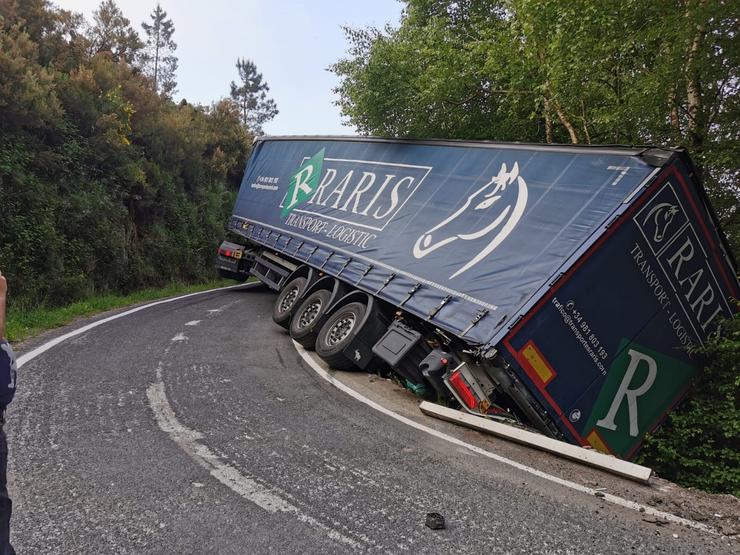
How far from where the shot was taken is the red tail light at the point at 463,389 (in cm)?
552

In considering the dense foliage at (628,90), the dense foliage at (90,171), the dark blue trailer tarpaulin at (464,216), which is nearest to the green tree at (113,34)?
the dense foliage at (90,171)

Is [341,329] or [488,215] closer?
[488,215]

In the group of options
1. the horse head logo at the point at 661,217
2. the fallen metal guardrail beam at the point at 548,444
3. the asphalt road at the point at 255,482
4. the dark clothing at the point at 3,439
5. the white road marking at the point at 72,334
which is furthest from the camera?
the white road marking at the point at 72,334

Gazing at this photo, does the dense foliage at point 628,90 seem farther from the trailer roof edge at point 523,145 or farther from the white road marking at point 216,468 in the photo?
the white road marking at point 216,468

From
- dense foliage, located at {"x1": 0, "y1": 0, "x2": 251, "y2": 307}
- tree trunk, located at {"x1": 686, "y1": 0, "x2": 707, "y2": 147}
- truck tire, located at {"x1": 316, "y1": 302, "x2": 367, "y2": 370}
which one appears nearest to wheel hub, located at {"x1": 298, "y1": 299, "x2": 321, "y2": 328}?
truck tire, located at {"x1": 316, "y1": 302, "x2": 367, "y2": 370}

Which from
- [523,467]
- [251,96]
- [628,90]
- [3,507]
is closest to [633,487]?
[523,467]

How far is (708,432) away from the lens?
644 centimetres

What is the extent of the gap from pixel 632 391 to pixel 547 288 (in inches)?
63.2

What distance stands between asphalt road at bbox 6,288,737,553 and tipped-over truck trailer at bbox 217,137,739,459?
1.03 metres

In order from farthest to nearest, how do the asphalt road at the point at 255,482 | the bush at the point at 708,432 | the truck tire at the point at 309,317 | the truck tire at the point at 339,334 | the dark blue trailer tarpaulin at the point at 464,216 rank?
the truck tire at the point at 309,317 < the truck tire at the point at 339,334 < the bush at the point at 708,432 < the dark blue trailer tarpaulin at the point at 464,216 < the asphalt road at the point at 255,482

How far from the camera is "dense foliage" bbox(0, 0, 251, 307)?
11.2 m

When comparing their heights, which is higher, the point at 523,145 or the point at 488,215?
the point at 523,145

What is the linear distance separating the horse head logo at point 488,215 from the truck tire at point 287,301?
3.04 m

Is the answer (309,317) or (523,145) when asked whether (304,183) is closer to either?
(309,317)
